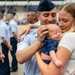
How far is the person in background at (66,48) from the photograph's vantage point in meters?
1.33

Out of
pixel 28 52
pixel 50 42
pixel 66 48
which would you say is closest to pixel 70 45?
pixel 66 48

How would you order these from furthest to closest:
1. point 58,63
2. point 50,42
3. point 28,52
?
point 28,52 → point 50,42 → point 58,63

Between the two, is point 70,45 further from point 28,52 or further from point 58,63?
point 28,52

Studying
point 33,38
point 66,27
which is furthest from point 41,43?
point 33,38

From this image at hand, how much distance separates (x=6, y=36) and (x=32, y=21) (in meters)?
2.31

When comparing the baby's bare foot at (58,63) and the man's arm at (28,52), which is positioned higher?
→ the baby's bare foot at (58,63)

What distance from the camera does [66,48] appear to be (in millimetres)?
1334

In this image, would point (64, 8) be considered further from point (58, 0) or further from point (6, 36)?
point (58, 0)

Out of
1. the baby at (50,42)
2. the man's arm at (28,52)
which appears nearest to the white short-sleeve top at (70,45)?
the baby at (50,42)

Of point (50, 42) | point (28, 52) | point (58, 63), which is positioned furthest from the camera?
point (28, 52)

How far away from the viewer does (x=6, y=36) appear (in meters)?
4.99

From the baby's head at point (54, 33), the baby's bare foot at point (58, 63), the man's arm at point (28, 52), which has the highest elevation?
the baby's head at point (54, 33)

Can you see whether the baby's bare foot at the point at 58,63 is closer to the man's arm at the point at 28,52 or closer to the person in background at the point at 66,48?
the person in background at the point at 66,48

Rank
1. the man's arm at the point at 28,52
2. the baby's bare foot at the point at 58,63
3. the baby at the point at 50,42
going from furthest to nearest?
the man's arm at the point at 28,52, the baby at the point at 50,42, the baby's bare foot at the point at 58,63
